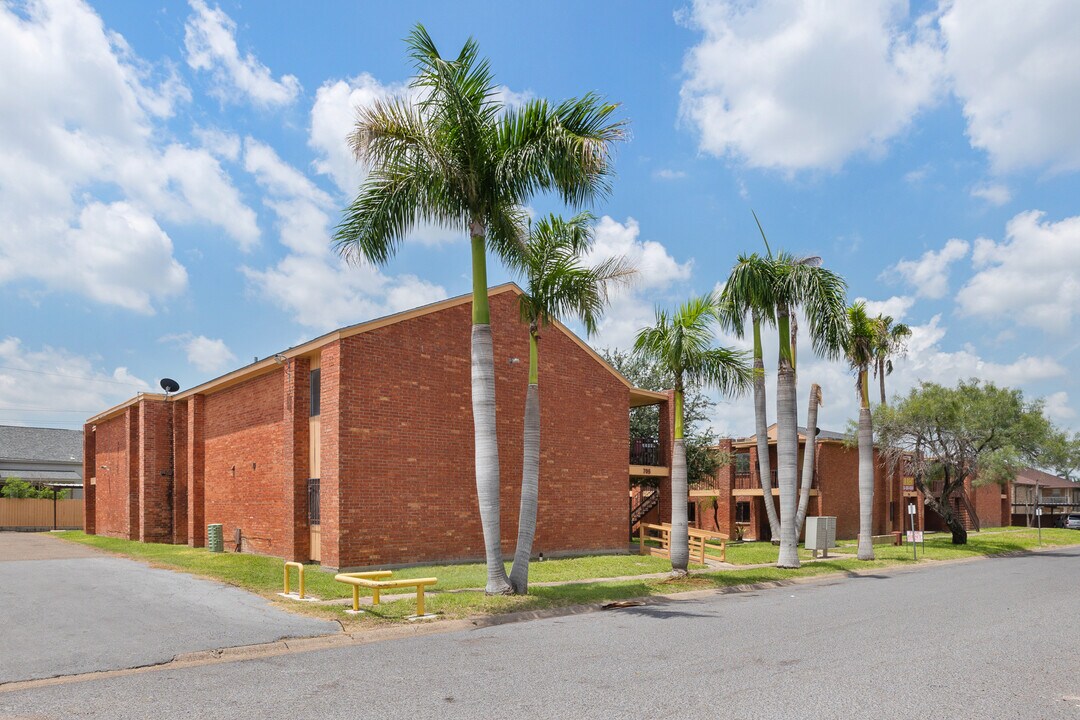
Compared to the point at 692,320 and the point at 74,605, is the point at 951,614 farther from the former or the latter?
the point at 74,605

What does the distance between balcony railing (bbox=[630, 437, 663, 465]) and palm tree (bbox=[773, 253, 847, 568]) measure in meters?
7.56

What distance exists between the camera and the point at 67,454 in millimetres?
53719

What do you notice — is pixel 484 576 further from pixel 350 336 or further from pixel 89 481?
pixel 89 481

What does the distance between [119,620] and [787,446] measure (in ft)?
55.5

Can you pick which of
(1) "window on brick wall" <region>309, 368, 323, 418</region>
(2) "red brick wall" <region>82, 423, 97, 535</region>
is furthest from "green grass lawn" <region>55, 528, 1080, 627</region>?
(2) "red brick wall" <region>82, 423, 97, 535</region>

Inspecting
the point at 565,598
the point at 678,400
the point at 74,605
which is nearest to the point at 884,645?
the point at 565,598

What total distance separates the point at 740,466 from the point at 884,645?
104 ft

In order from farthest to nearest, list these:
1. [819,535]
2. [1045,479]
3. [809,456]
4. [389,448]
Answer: [1045,479] → [809,456] → [819,535] → [389,448]

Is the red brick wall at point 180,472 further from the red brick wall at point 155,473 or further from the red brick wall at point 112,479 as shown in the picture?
the red brick wall at point 112,479

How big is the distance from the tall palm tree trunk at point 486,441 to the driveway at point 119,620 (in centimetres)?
327

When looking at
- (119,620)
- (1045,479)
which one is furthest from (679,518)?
(1045,479)

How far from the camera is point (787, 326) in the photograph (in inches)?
908

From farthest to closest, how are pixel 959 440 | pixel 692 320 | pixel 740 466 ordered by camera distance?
pixel 740 466
pixel 959 440
pixel 692 320

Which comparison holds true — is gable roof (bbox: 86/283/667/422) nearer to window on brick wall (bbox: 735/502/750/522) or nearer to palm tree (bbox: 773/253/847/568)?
palm tree (bbox: 773/253/847/568)
